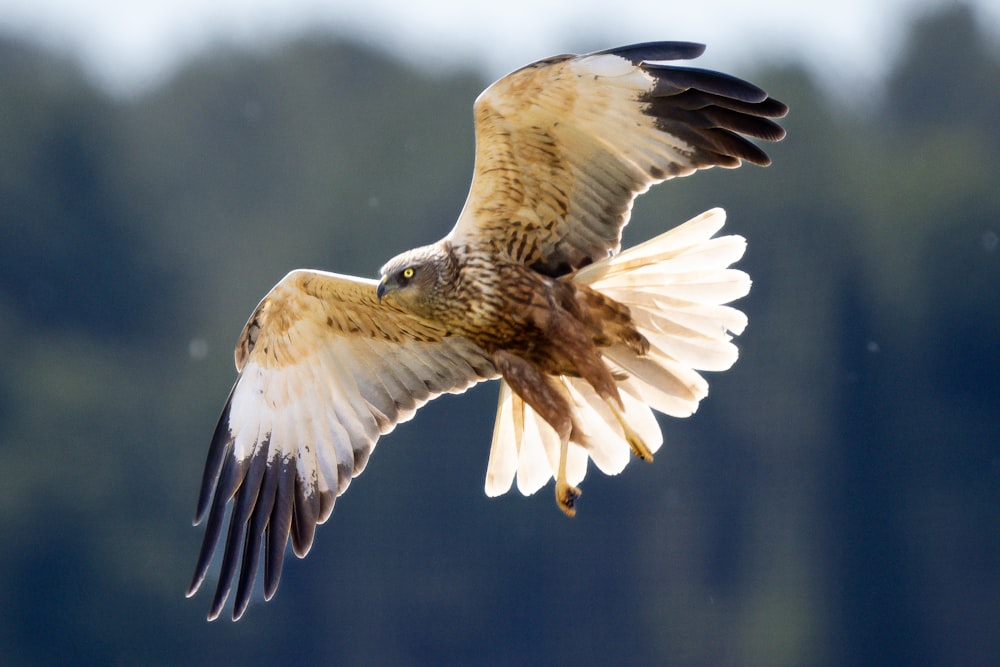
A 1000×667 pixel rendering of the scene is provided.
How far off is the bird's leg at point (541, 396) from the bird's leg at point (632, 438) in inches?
9.4

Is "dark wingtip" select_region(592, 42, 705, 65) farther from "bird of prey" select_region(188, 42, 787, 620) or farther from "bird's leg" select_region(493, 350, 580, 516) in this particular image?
"bird's leg" select_region(493, 350, 580, 516)

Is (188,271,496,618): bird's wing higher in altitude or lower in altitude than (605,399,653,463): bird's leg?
higher

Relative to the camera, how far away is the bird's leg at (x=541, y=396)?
791cm

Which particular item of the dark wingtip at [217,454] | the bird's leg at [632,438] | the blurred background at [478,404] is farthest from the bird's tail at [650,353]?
the blurred background at [478,404]

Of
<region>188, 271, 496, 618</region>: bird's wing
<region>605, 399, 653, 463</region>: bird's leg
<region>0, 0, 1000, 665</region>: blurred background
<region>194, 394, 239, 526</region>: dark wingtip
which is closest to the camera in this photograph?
<region>605, 399, 653, 463</region>: bird's leg

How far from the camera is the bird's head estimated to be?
7.70 metres

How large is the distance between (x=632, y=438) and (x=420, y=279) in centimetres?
121

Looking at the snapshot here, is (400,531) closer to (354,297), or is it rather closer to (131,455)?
(131,455)

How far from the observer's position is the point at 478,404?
1207 inches

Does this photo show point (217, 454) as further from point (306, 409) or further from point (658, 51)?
point (658, 51)

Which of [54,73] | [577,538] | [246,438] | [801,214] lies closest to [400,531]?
[577,538]

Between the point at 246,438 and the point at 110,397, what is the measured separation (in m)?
26.3

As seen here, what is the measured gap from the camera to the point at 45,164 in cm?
3653

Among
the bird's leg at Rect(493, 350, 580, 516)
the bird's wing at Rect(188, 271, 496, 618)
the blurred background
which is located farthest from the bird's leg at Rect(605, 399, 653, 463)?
the blurred background
